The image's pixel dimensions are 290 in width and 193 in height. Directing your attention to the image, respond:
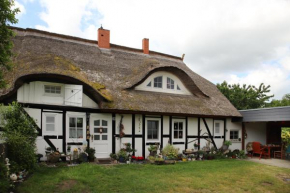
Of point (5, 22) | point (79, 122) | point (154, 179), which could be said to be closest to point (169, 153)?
point (154, 179)

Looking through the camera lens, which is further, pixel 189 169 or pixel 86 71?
pixel 86 71

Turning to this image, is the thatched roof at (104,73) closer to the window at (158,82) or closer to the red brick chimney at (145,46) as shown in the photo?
the window at (158,82)

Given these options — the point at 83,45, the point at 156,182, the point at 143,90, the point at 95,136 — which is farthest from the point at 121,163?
the point at 83,45

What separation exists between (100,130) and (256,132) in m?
10.6

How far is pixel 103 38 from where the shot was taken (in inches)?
593

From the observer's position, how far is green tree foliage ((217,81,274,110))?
75.6 ft

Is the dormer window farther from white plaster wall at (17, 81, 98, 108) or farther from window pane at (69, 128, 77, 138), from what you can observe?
white plaster wall at (17, 81, 98, 108)

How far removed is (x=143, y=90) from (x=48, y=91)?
4.75 metres

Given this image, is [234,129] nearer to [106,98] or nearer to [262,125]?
[262,125]

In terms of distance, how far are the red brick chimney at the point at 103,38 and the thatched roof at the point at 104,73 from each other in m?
0.36

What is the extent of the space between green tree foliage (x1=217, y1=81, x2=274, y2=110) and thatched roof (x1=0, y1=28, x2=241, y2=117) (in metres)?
8.15

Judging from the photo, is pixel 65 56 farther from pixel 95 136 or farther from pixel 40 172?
pixel 40 172

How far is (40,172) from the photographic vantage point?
7.53 meters

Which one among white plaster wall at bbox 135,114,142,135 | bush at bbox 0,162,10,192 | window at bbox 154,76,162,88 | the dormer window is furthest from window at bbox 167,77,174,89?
bush at bbox 0,162,10,192
